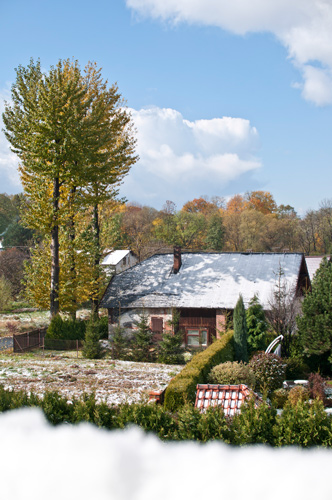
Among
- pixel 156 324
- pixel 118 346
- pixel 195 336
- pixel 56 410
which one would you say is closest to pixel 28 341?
pixel 118 346

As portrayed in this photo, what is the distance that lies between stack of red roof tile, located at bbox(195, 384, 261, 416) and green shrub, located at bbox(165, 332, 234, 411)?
34 cm

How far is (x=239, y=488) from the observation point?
8484 millimetres

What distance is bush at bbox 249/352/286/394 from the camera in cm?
1766

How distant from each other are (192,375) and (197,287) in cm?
1623

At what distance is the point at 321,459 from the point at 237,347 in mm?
13227

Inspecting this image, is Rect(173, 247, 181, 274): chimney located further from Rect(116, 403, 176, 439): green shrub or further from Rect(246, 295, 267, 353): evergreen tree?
Rect(116, 403, 176, 439): green shrub

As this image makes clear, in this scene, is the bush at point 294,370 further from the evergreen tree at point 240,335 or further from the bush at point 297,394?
the bush at point 297,394

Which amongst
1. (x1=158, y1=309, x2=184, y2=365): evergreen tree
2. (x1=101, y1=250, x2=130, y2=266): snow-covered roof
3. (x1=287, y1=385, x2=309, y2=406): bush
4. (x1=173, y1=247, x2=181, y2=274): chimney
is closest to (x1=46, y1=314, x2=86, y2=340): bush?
(x1=158, y1=309, x2=184, y2=365): evergreen tree

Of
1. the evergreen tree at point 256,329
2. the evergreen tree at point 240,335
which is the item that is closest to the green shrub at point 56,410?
the evergreen tree at point 240,335

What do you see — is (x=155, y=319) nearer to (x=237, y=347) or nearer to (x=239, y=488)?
(x=237, y=347)

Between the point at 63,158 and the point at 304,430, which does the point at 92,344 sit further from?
the point at 304,430

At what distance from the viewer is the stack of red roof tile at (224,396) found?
1260 centimetres

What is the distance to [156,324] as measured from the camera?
1179 inches

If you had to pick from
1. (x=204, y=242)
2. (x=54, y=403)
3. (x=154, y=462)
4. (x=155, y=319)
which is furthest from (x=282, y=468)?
(x=204, y=242)
